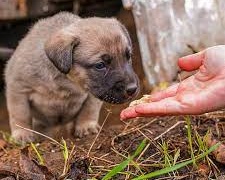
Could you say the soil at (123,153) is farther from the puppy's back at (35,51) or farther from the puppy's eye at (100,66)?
the puppy's back at (35,51)

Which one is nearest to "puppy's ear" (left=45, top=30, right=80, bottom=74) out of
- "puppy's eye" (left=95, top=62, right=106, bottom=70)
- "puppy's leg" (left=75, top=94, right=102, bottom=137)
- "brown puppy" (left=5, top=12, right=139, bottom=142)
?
"brown puppy" (left=5, top=12, right=139, bottom=142)

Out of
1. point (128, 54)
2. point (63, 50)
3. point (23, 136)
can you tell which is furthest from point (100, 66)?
point (23, 136)

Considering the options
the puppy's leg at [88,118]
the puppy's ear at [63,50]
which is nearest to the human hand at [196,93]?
the puppy's ear at [63,50]

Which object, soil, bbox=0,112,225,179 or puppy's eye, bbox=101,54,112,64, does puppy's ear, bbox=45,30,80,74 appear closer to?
puppy's eye, bbox=101,54,112,64

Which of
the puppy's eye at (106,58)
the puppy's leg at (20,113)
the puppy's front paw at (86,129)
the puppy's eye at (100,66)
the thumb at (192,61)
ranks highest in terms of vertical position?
the thumb at (192,61)

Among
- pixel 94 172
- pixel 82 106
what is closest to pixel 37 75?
pixel 82 106

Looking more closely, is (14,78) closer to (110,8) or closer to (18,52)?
(18,52)

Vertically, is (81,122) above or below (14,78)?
below

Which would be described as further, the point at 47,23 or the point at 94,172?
the point at 47,23

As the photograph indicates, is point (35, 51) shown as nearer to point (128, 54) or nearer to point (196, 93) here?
point (128, 54)
